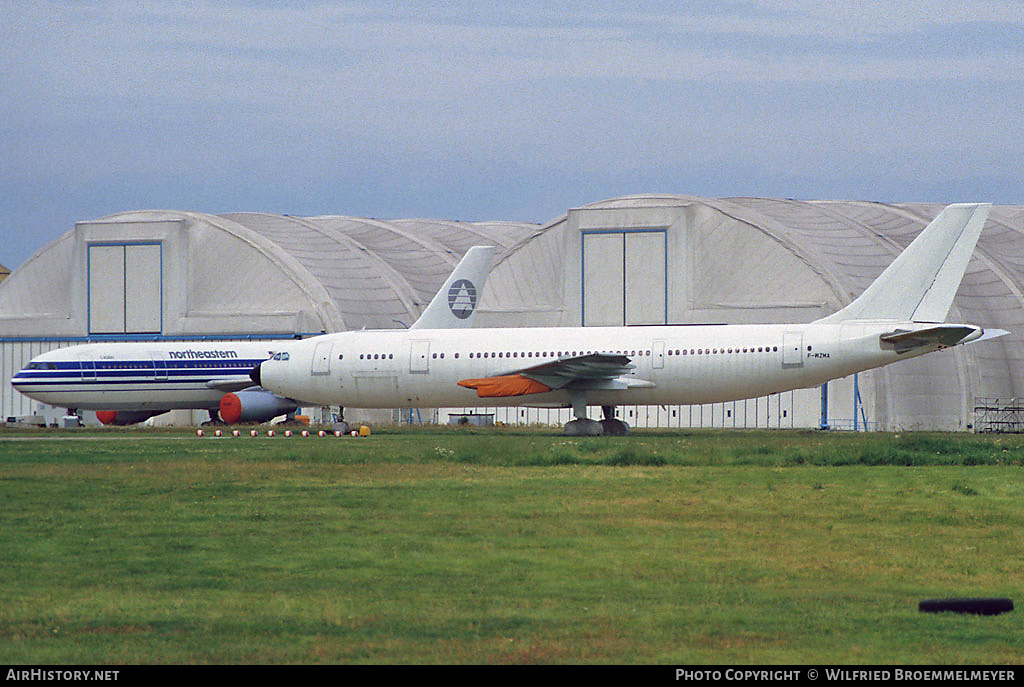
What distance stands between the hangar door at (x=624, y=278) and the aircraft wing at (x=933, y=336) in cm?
2387

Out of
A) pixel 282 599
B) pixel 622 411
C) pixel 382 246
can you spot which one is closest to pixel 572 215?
pixel 622 411

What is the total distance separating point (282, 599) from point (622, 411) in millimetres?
51315

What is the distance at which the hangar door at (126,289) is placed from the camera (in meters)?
74.4

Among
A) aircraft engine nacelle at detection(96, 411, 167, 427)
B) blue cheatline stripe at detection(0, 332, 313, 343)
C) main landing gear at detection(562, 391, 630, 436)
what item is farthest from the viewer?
blue cheatline stripe at detection(0, 332, 313, 343)

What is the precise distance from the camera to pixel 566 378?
46.6 m

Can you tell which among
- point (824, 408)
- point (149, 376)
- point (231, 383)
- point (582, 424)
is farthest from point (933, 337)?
point (149, 376)

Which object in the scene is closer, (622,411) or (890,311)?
(890,311)

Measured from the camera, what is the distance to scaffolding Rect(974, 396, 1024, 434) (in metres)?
60.7

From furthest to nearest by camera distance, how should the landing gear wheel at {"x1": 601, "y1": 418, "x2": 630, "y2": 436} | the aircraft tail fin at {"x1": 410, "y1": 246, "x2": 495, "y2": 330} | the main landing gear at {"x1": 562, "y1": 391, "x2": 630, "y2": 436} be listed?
the aircraft tail fin at {"x1": 410, "y1": 246, "x2": 495, "y2": 330} < the landing gear wheel at {"x1": 601, "y1": 418, "x2": 630, "y2": 436} < the main landing gear at {"x1": 562, "y1": 391, "x2": 630, "y2": 436}

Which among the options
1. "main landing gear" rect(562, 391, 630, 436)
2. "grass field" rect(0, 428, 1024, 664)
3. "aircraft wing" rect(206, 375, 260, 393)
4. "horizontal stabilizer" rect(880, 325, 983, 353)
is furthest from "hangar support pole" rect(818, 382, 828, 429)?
"grass field" rect(0, 428, 1024, 664)

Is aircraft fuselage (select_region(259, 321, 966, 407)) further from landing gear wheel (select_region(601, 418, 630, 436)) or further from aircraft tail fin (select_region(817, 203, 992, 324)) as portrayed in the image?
landing gear wheel (select_region(601, 418, 630, 436))

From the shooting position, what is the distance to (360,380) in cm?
4981

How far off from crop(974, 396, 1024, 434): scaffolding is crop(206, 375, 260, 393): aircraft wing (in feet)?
102
